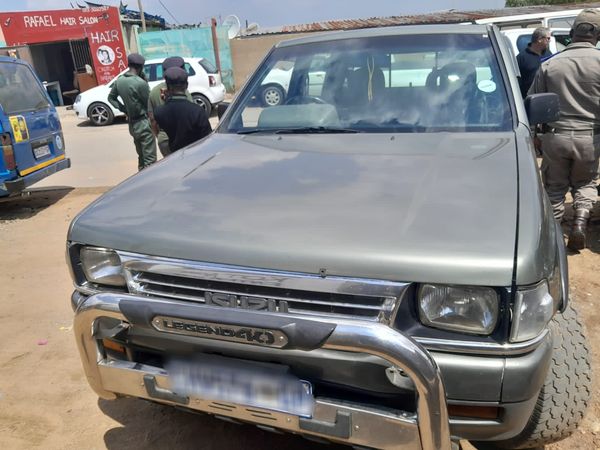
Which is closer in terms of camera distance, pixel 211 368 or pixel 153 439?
pixel 211 368

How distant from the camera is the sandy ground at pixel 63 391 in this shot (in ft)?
8.39

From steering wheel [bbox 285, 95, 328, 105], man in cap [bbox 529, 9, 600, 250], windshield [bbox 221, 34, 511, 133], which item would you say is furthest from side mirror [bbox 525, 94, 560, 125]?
man in cap [bbox 529, 9, 600, 250]

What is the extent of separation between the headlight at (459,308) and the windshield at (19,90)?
625 cm

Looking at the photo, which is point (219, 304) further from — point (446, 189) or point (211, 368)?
point (446, 189)

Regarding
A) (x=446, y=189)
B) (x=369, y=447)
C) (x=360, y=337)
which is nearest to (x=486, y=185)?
(x=446, y=189)

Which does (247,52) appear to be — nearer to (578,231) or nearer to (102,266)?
(578,231)

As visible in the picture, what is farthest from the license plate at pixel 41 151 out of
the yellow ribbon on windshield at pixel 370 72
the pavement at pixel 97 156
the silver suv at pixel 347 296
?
the yellow ribbon on windshield at pixel 370 72

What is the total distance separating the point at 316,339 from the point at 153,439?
1472mm

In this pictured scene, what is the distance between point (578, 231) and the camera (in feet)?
14.4

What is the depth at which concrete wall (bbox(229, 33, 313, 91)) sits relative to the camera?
65.9ft

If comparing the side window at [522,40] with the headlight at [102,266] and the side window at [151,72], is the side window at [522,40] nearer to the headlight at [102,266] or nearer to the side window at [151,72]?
the headlight at [102,266]

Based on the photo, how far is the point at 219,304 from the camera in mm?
1820

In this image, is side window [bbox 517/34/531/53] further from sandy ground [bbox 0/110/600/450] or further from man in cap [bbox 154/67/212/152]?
man in cap [bbox 154/67/212/152]

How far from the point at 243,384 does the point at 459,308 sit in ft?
2.54
